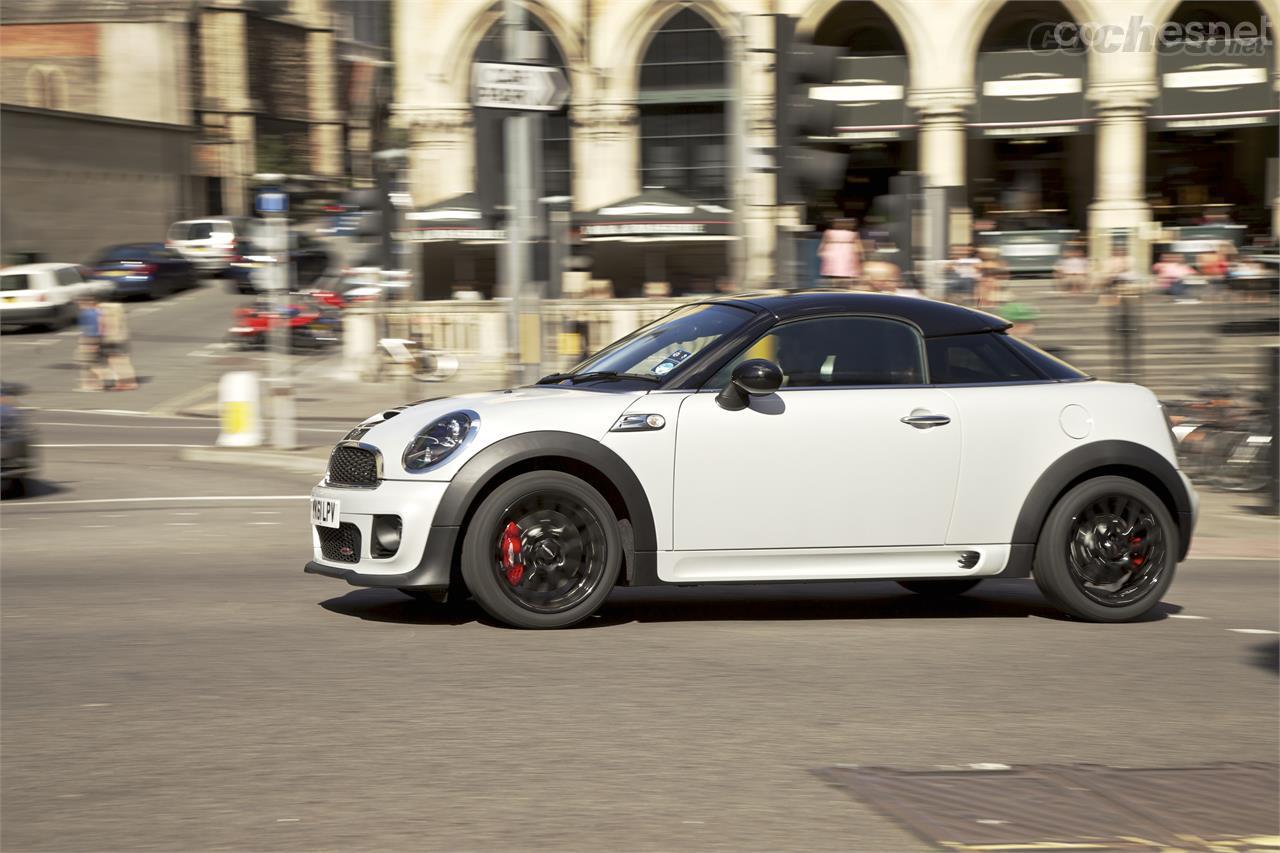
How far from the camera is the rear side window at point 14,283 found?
38594 mm

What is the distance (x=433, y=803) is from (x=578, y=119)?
33907 millimetres

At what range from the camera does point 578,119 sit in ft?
124

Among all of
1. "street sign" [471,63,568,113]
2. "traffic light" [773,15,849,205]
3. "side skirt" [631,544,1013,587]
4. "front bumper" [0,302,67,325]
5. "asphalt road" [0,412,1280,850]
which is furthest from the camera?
"front bumper" [0,302,67,325]

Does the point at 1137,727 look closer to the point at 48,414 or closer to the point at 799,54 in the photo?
the point at 799,54

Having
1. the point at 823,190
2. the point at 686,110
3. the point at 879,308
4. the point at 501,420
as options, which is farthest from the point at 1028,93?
the point at 501,420

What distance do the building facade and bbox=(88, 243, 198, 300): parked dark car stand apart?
9.14 metres

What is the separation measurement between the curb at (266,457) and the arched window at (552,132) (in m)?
19.5

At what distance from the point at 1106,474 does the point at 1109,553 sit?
37 centimetres

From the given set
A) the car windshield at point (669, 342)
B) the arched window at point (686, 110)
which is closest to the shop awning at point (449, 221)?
the arched window at point (686, 110)

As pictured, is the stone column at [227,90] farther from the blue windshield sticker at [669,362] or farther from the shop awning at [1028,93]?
the blue windshield sticker at [669,362]

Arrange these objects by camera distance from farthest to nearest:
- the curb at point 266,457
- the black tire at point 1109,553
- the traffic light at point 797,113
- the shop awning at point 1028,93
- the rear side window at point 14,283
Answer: the rear side window at point 14,283 < the shop awning at point 1028,93 < the curb at point 266,457 < the traffic light at point 797,113 < the black tire at point 1109,553

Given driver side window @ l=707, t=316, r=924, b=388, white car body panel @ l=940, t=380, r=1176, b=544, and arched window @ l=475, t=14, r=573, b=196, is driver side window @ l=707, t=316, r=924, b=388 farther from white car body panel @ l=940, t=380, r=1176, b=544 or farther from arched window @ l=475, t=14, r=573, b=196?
arched window @ l=475, t=14, r=573, b=196

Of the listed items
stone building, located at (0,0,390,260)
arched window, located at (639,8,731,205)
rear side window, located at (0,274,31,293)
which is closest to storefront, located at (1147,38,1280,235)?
arched window, located at (639,8,731,205)

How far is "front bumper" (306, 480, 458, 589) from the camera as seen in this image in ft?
23.4
